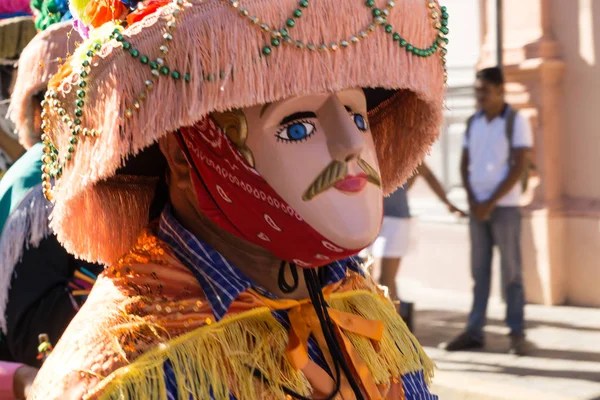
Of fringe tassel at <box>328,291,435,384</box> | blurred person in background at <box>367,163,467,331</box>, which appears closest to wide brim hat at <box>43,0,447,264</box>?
fringe tassel at <box>328,291,435,384</box>

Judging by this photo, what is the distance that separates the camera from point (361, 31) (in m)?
1.63

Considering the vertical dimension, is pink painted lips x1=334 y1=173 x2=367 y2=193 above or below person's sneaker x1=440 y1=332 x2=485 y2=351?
above

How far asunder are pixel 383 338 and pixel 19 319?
3.86 feet

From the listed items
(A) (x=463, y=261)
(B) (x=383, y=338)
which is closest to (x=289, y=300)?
(B) (x=383, y=338)

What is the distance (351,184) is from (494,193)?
431cm

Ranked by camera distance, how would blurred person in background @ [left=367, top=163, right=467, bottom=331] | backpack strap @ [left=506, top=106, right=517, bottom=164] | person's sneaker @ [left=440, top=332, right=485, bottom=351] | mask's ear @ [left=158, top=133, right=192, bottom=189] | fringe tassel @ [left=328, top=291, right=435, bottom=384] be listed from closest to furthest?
mask's ear @ [left=158, top=133, right=192, bottom=189] → fringe tassel @ [left=328, top=291, right=435, bottom=384] → blurred person in background @ [left=367, top=163, right=467, bottom=331] → backpack strap @ [left=506, top=106, right=517, bottom=164] → person's sneaker @ [left=440, top=332, right=485, bottom=351]

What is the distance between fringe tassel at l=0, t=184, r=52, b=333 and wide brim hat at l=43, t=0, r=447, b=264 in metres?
0.97

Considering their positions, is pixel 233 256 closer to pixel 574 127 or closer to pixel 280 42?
pixel 280 42

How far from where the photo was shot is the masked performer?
159 centimetres

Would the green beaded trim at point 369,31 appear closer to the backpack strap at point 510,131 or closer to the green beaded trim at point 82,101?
the green beaded trim at point 82,101

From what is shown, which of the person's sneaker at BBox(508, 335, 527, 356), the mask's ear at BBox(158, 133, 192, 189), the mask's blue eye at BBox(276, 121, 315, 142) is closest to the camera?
the mask's blue eye at BBox(276, 121, 315, 142)

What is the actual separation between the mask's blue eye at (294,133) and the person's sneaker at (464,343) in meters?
4.67

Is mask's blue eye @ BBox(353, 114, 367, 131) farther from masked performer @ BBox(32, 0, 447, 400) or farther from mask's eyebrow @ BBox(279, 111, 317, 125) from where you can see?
mask's eyebrow @ BBox(279, 111, 317, 125)

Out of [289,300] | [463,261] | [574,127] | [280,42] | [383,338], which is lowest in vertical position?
[463,261]
